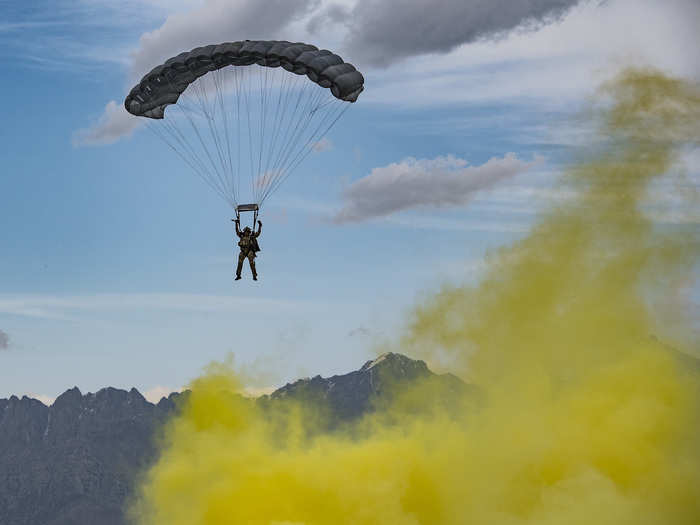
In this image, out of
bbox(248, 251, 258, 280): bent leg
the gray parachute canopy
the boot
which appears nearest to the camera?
the gray parachute canopy

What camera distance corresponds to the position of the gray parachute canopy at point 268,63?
58.6 m

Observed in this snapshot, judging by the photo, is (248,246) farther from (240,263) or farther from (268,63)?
(268,63)

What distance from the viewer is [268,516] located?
104 meters

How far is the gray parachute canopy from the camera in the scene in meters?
58.6

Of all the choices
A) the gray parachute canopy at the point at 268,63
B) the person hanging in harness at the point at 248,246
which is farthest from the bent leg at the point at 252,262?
the gray parachute canopy at the point at 268,63

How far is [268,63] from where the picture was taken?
59.8 metres

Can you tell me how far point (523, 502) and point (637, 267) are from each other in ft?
89.4

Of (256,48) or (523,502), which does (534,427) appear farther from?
(256,48)

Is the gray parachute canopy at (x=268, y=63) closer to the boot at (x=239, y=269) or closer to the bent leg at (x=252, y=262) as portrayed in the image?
the bent leg at (x=252, y=262)

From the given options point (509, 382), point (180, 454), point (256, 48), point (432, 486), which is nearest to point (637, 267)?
point (509, 382)

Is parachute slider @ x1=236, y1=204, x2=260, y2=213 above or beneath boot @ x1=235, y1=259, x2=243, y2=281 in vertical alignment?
above

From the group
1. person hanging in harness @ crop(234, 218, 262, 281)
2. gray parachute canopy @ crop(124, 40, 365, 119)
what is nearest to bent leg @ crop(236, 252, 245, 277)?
person hanging in harness @ crop(234, 218, 262, 281)

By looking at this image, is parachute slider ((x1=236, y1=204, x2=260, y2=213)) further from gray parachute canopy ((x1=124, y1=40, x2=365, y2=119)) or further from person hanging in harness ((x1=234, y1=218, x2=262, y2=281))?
gray parachute canopy ((x1=124, y1=40, x2=365, y2=119))

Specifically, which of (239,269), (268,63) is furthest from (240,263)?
(268,63)
